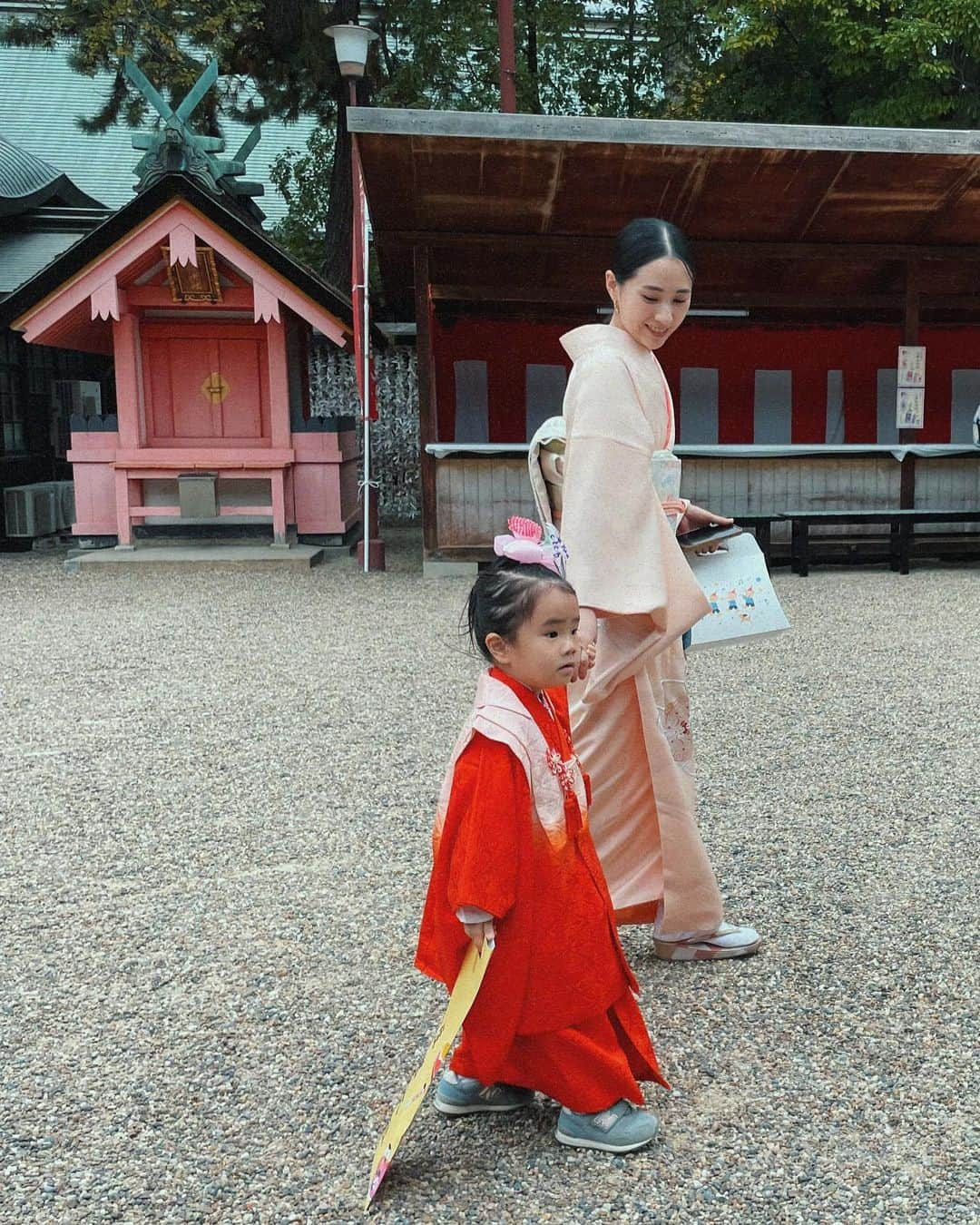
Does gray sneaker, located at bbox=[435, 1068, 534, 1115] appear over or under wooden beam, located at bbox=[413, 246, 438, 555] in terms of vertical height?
under

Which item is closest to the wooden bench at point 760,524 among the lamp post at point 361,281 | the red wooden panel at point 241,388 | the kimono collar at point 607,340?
the lamp post at point 361,281

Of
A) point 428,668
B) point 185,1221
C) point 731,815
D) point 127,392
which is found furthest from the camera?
point 127,392

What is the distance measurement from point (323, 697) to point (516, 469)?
178 inches

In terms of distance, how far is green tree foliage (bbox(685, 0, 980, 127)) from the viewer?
12.2 m

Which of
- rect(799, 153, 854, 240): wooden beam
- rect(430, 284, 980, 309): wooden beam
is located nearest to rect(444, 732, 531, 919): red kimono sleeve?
rect(799, 153, 854, 240): wooden beam

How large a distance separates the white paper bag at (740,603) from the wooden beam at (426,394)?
262 inches

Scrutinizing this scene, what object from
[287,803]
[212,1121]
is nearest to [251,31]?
[287,803]

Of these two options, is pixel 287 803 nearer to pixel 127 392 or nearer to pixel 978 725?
pixel 978 725

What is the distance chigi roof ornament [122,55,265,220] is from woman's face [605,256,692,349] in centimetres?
1019

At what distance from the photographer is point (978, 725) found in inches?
190

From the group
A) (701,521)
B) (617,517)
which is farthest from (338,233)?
(617,517)

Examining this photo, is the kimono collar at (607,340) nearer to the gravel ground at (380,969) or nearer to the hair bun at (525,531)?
the hair bun at (525,531)

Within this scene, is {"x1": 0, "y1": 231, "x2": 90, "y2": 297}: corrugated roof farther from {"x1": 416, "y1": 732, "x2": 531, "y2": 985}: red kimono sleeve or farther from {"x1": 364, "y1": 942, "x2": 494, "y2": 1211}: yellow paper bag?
{"x1": 364, "y1": 942, "x2": 494, "y2": 1211}: yellow paper bag

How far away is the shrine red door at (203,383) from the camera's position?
440 inches
